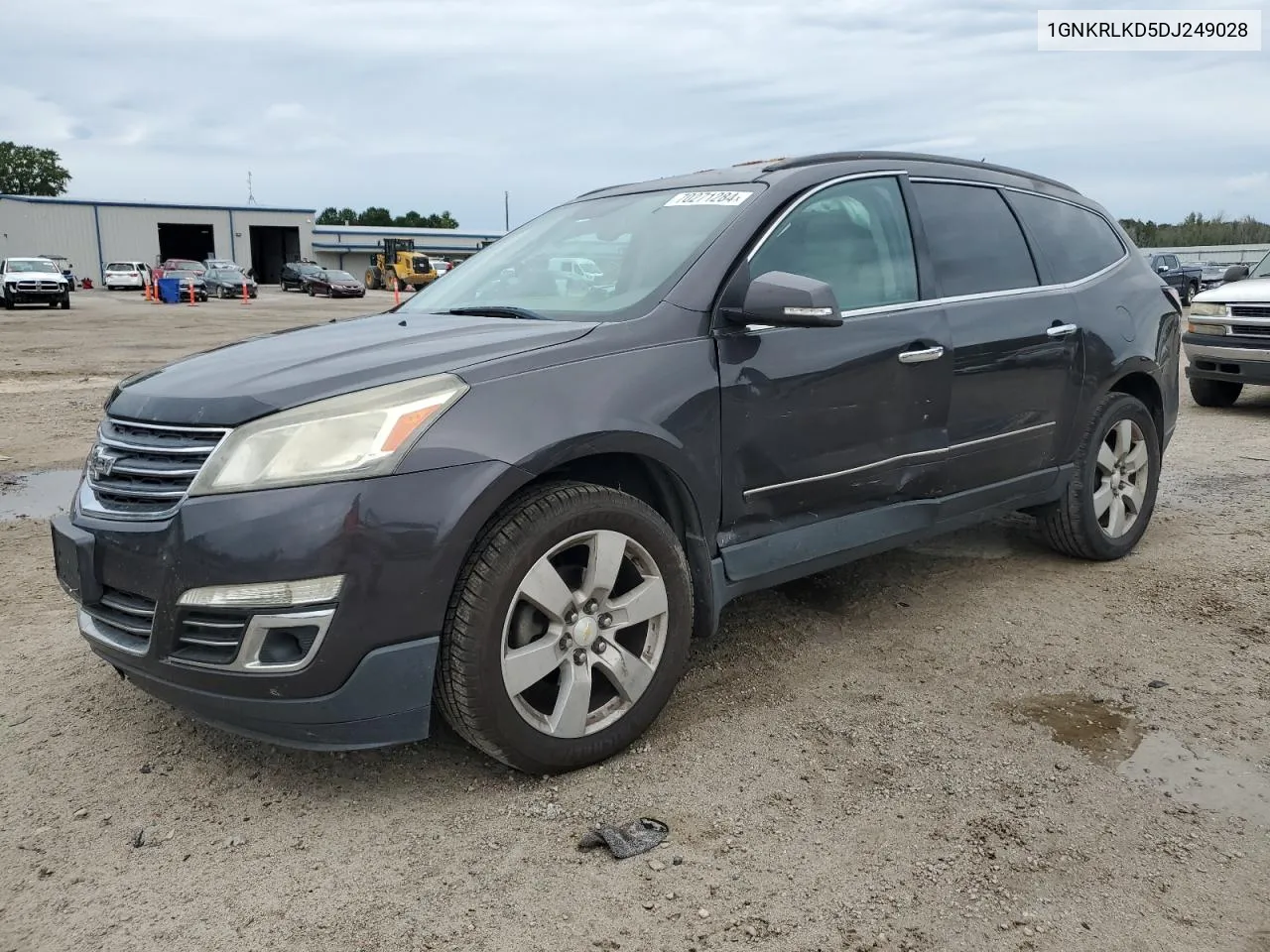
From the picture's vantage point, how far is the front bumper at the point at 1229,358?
29.7 ft

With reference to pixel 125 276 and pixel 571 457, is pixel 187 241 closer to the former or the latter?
pixel 125 276

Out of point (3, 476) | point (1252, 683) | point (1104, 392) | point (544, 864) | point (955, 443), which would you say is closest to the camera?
point (544, 864)

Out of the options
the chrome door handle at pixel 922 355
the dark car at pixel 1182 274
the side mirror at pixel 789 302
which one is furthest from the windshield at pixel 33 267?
the dark car at pixel 1182 274

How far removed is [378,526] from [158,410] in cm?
75

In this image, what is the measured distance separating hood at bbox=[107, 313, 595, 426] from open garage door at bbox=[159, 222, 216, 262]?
66037 mm

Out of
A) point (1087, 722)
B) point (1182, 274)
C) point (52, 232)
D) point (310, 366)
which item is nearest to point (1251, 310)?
point (1087, 722)

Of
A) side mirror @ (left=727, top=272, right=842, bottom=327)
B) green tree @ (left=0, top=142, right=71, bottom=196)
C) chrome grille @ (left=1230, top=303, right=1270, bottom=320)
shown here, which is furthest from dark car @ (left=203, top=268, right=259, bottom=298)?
green tree @ (left=0, top=142, right=71, bottom=196)

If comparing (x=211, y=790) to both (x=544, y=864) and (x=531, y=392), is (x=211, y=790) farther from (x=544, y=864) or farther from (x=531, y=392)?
(x=531, y=392)

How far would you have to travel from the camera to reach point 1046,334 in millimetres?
4191

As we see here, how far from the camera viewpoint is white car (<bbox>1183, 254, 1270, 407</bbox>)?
9.04 metres

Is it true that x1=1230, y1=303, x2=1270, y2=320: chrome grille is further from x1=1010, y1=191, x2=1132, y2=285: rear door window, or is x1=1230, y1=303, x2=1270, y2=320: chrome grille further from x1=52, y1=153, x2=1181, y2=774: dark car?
x1=52, y1=153, x2=1181, y2=774: dark car

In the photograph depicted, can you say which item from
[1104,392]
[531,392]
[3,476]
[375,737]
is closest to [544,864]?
[375,737]

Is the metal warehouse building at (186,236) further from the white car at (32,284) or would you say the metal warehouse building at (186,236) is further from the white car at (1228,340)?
the white car at (1228,340)

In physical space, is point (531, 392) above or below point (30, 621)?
above
